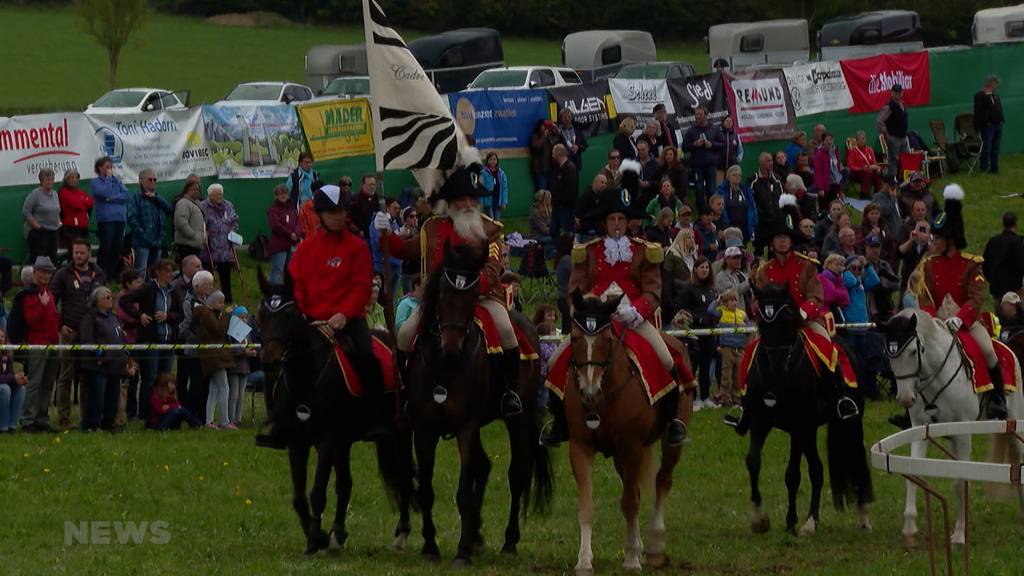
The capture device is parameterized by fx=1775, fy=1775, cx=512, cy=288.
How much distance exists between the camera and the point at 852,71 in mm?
37875

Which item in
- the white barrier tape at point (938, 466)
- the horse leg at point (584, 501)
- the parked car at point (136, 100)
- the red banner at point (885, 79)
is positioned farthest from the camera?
the parked car at point (136, 100)

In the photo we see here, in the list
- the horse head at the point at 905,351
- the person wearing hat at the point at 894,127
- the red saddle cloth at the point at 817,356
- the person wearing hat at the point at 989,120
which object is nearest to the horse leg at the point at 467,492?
the red saddle cloth at the point at 817,356

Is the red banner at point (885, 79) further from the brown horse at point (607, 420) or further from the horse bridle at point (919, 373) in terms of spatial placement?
the brown horse at point (607, 420)

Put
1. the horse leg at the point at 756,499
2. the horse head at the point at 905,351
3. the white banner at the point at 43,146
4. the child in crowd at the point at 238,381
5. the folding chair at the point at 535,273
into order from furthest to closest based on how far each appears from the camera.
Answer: the folding chair at the point at 535,273 → the white banner at the point at 43,146 → the child in crowd at the point at 238,381 → the horse head at the point at 905,351 → the horse leg at the point at 756,499

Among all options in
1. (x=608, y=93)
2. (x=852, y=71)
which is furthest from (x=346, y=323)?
(x=852, y=71)

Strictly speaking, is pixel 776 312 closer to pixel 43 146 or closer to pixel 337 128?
pixel 43 146

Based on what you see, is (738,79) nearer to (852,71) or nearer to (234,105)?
(852,71)

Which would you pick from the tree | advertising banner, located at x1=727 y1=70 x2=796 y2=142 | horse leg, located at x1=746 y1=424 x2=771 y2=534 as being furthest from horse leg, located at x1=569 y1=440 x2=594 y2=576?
the tree

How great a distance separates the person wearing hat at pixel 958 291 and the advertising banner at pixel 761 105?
18710 millimetres

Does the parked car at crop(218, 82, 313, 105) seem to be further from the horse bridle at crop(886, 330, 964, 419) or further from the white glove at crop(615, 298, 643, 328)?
the white glove at crop(615, 298, 643, 328)

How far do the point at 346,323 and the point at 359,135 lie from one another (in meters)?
15.7

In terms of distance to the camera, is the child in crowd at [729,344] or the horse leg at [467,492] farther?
the child in crowd at [729,344]

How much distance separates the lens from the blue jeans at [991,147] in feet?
124

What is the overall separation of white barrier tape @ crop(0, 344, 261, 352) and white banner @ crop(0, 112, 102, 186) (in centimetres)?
649
